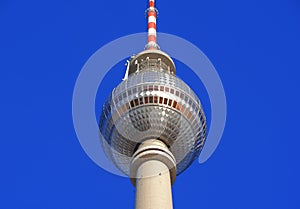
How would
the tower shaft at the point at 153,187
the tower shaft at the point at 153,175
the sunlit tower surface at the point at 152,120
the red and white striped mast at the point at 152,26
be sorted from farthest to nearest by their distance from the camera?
the red and white striped mast at the point at 152,26
the sunlit tower surface at the point at 152,120
the tower shaft at the point at 153,175
the tower shaft at the point at 153,187

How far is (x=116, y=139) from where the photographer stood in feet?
120

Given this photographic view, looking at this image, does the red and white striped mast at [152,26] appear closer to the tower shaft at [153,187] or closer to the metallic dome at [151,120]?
the metallic dome at [151,120]

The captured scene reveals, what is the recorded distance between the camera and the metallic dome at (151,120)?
118 ft

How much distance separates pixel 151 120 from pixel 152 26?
43.3ft

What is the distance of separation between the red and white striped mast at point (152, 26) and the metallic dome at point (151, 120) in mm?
6893

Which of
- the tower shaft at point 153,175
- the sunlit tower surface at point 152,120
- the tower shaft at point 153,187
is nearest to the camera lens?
the tower shaft at point 153,187

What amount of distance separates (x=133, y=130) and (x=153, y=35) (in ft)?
40.3

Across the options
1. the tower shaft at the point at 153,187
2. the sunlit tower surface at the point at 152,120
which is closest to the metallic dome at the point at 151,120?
the sunlit tower surface at the point at 152,120

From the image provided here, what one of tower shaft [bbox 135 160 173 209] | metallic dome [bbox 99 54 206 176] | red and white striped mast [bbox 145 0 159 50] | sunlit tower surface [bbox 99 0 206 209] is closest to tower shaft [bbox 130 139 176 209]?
tower shaft [bbox 135 160 173 209]

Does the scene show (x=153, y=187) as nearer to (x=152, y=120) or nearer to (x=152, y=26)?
(x=152, y=120)

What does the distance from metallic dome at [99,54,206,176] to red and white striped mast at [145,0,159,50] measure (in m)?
6.89

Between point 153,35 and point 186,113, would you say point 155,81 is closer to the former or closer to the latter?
point 186,113

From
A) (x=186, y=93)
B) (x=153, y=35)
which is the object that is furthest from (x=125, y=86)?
(x=153, y=35)

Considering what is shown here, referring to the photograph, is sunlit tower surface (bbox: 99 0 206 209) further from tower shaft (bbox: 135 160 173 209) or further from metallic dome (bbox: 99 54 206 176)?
tower shaft (bbox: 135 160 173 209)
